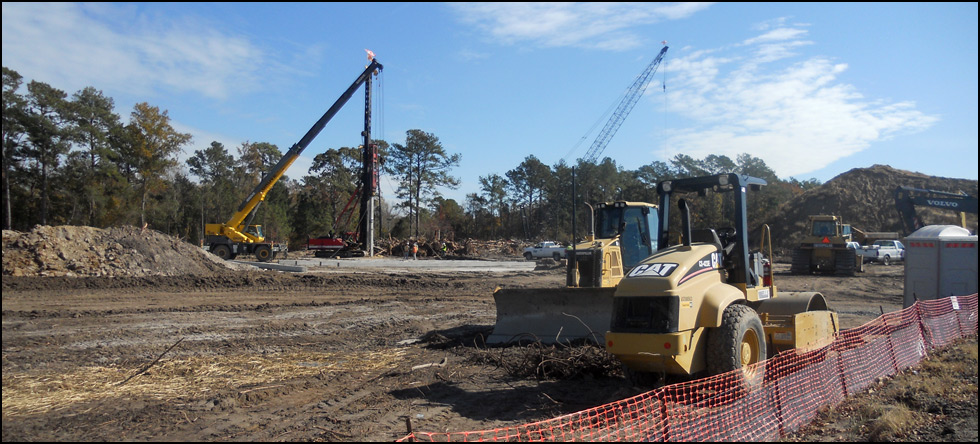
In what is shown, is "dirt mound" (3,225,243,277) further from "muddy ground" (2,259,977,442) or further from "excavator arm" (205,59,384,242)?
"excavator arm" (205,59,384,242)

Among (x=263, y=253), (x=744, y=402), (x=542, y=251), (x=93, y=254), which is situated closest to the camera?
(x=744, y=402)

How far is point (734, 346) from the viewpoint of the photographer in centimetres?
589

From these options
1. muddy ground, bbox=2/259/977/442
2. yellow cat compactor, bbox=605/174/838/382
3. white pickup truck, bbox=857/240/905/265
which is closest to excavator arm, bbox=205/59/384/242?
muddy ground, bbox=2/259/977/442

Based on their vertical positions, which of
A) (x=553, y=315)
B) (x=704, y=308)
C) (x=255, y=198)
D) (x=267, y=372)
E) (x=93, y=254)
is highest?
(x=255, y=198)

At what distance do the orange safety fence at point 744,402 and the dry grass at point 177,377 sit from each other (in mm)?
3481

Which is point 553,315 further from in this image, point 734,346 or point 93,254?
point 93,254

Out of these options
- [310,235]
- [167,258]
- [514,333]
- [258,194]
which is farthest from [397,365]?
[310,235]

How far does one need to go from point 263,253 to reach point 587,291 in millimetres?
28369

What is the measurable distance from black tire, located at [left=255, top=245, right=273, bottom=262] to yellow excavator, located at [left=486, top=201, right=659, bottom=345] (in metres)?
26.7

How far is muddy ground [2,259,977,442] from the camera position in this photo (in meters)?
5.73

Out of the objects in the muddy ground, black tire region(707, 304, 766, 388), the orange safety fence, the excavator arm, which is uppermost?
the excavator arm

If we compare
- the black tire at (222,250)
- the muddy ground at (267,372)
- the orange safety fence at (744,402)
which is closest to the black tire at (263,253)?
the black tire at (222,250)

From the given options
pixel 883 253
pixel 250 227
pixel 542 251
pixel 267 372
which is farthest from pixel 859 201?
pixel 267 372

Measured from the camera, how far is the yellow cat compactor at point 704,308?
569 cm
